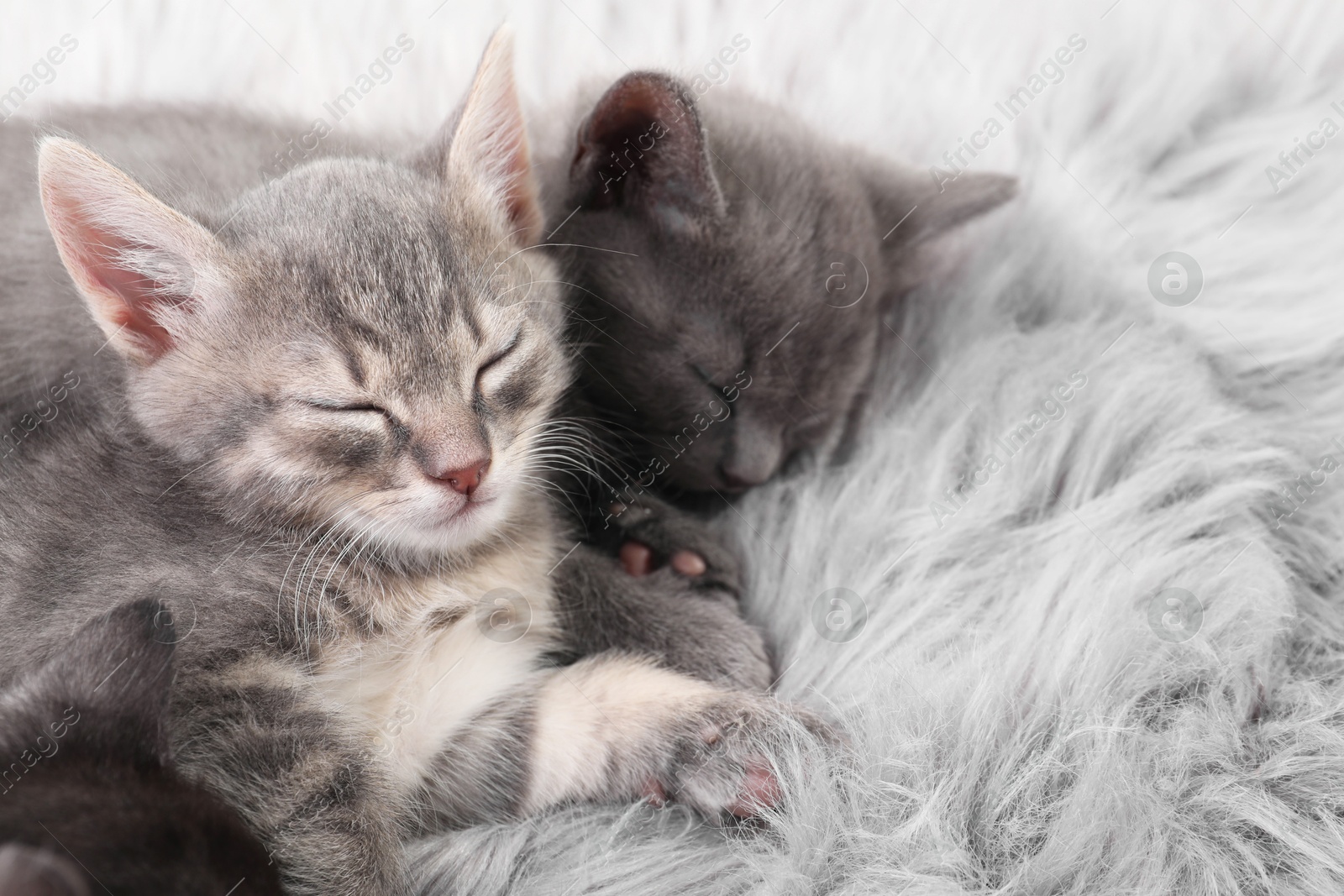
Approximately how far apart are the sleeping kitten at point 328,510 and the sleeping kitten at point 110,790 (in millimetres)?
74

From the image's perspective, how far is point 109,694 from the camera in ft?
2.03

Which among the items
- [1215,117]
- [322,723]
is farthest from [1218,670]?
[1215,117]

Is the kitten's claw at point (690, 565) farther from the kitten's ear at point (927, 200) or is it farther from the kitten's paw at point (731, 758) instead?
the kitten's ear at point (927, 200)

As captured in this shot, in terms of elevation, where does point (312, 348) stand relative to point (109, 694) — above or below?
above

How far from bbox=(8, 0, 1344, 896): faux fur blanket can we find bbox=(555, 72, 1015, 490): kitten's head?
3.9 inches

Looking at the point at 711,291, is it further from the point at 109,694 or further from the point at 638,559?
the point at 109,694

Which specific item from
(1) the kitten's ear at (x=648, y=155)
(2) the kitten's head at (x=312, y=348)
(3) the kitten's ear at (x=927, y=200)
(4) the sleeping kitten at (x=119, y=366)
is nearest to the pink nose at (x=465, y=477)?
A: (2) the kitten's head at (x=312, y=348)

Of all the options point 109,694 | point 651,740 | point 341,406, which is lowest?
point 651,740

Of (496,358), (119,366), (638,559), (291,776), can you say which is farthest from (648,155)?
(291,776)

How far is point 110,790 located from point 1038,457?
859 millimetres

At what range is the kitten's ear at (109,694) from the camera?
615 mm

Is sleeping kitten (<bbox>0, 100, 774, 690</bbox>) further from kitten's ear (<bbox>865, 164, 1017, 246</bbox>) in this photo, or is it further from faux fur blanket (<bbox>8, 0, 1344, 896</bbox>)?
kitten's ear (<bbox>865, 164, 1017, 246</bbox>)

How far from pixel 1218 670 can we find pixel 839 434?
49 centimetres

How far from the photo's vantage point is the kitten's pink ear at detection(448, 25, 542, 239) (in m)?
0.93
